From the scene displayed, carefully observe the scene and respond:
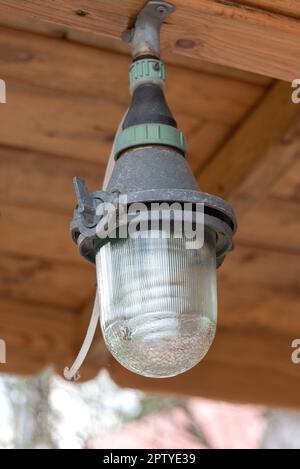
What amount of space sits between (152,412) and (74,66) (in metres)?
2.36

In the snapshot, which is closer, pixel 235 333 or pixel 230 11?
pixel 230 11

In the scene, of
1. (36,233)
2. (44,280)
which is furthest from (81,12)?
(44,280)

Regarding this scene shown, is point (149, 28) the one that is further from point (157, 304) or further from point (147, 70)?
point (157, 304)

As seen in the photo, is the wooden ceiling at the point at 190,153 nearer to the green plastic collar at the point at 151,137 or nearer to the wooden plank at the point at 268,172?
the wooden plank at the point at 268,172

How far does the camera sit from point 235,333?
252cm

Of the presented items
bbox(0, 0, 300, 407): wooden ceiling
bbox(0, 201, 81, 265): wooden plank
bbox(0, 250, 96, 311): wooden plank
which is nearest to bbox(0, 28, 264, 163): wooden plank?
bbox(0, 0, 300, 407): wooden ceiling

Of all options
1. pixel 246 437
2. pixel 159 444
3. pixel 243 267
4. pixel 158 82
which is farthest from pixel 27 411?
pixel 158 82

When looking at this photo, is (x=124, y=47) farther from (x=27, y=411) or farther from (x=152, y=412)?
(x=152, y=412)

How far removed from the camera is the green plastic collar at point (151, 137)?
49.8 inches

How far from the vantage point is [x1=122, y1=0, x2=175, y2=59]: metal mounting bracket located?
4.44 ft

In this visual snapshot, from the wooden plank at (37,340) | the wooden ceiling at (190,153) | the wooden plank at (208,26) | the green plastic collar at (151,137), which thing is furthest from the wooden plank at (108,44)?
the wooden plank at (37,340)

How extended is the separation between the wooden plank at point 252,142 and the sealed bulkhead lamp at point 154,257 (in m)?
0.61

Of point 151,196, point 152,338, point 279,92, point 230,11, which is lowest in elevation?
point 152,338

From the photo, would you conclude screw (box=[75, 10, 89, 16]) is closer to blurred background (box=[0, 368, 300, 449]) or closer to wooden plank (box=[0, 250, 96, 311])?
wooden plank (box=[0, 250, 96, 311])
